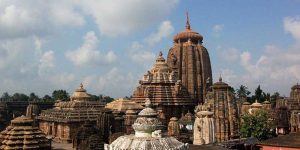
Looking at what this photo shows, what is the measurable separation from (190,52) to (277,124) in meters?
20.1

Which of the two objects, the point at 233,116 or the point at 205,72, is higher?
the point at 205,72

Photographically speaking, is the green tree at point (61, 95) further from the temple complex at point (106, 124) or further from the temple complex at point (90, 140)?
the temple complex at point (90, 140)

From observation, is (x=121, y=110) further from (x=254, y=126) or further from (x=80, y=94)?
(x=254, y=126)

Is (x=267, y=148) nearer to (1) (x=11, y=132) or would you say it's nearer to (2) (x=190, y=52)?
(1) (x=11, y=132)

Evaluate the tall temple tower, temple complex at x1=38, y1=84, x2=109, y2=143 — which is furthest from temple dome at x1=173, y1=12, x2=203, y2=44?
temple complex at x1=38, y1=84, x2=109, y2=143

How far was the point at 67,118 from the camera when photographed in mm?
44500

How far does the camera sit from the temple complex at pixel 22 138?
82.4ft

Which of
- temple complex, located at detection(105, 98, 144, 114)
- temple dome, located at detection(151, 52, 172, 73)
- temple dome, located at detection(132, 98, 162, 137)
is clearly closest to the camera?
temple dome, located at detection(132, 98, 162, 137)

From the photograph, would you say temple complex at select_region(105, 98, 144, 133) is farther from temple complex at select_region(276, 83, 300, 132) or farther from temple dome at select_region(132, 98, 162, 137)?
temple dome at select_region(132, 98, 162, 137)

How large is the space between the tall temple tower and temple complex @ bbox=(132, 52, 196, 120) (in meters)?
8.44

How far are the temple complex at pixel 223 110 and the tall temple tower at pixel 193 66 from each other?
77.3ft

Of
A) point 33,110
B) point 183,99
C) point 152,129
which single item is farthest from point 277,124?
point 152,129

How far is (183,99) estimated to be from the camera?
5325 centimetres

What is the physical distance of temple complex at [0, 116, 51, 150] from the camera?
25.1 m
